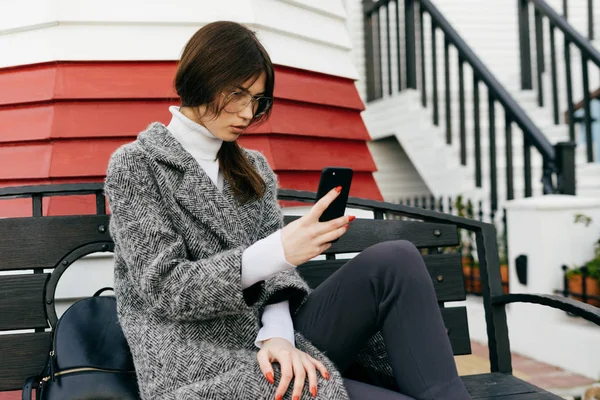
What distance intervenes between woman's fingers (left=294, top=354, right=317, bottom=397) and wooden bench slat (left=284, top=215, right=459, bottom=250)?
28.0 inches

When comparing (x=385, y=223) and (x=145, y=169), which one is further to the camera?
(x=385, y=223)

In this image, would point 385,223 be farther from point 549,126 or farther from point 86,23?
point 549,126

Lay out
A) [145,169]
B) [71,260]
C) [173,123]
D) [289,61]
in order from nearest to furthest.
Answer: [145,169], [173,123], [71,260], [289,61]

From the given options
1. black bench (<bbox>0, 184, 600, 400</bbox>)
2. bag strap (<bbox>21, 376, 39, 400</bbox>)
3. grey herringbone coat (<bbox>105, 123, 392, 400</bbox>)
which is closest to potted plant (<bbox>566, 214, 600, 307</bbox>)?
black bench (<bbox>0, 184, 600, 400</bbox>)

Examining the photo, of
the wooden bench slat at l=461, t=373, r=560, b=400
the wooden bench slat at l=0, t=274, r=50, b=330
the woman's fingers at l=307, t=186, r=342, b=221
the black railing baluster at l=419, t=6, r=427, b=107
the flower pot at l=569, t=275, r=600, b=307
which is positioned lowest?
the flower pot at l=569, t=275, r=600, b=307

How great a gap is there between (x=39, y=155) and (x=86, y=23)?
22.4 inches

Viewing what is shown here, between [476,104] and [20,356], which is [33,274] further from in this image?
[476,104]

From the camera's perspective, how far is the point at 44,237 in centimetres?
188

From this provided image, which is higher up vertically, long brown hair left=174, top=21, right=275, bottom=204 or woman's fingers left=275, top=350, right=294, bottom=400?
long brown hair left=174, top=21, right=275, bottom=204

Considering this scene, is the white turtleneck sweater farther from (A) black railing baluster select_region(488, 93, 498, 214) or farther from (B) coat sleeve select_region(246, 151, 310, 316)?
(A) black railing baluster select_region(488, 93, 498, 214)

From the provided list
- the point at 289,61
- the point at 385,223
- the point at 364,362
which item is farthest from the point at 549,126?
the point at 364,362

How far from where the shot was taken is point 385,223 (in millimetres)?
2168

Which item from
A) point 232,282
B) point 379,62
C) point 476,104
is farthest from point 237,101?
point 379,62

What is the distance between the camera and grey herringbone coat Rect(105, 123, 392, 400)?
1.44 m
